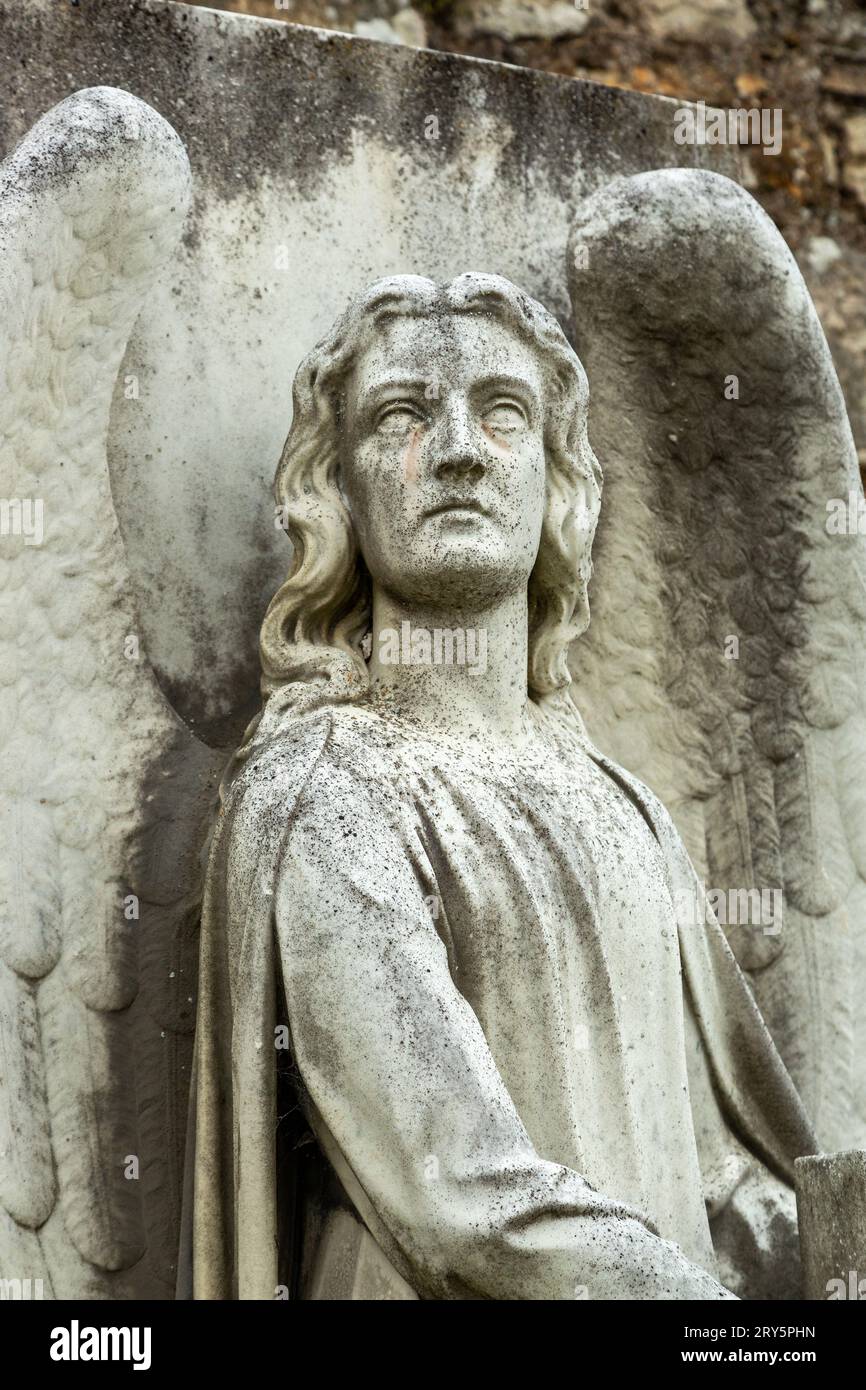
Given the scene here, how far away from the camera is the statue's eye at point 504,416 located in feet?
16.5

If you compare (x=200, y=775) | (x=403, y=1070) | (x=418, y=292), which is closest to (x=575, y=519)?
(x=418, y=292)

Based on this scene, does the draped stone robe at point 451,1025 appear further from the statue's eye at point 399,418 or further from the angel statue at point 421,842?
the statue's eye at point 399,418

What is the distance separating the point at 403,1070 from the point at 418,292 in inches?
54.6

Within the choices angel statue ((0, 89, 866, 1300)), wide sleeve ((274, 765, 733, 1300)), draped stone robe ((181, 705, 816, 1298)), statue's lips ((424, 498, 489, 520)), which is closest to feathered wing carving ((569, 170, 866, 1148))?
angel statue ((0, 89, 866, 1300))

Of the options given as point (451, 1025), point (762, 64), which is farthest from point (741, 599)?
point (762, 64)

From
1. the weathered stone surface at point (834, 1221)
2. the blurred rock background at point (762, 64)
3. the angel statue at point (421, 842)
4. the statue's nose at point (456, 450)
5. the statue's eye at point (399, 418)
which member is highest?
the blurred rock background at point (762, 64)

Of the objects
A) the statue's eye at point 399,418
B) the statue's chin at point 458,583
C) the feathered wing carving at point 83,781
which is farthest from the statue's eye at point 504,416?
the feathered wing carving at point 83,781

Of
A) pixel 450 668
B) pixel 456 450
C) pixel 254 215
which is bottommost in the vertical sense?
pixel 450 668

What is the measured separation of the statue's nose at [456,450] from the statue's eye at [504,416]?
0.26 ft

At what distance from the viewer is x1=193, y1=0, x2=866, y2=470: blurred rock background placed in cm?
830

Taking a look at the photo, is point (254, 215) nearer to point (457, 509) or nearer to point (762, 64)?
point (457, 509)

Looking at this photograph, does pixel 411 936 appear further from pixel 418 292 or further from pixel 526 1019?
pixel 418 292

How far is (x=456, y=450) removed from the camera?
16.1ft

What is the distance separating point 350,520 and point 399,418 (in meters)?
0.20
